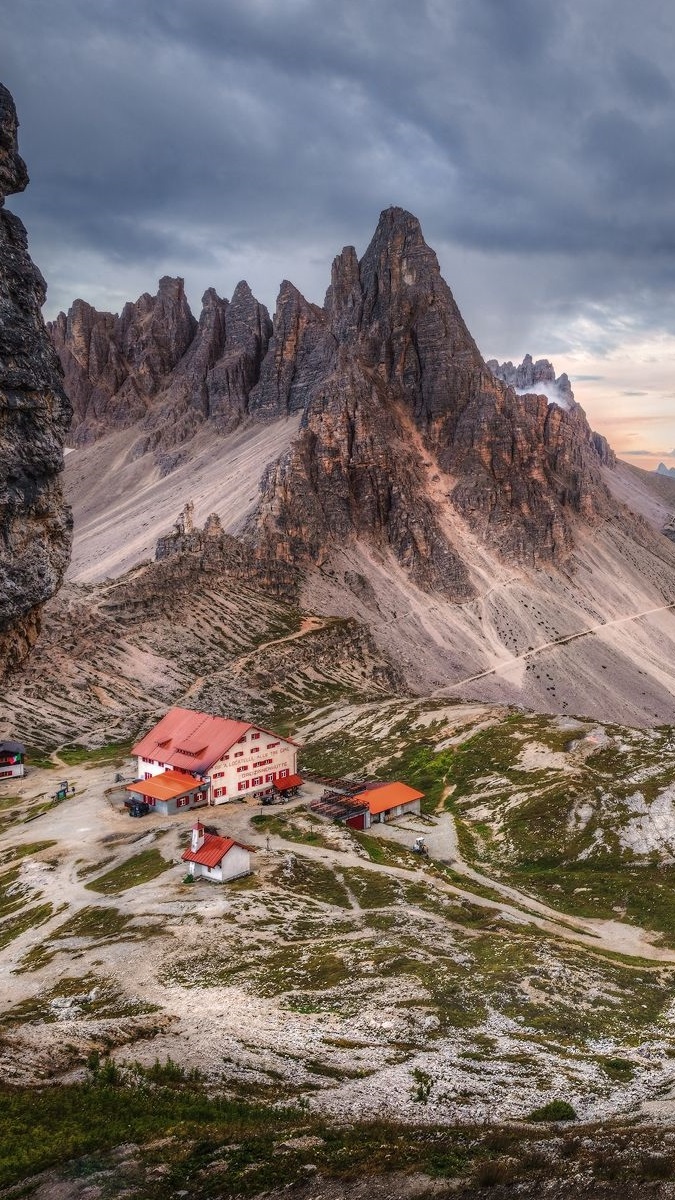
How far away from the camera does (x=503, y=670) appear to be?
624 ft

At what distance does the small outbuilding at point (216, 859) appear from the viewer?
185 feet

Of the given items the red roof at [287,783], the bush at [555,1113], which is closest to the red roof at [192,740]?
the red roof at [287,783]

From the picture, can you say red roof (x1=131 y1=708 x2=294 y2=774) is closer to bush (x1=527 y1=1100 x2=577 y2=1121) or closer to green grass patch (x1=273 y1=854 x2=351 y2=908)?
green grass patch (x1=273 y1=854 x2=351 y2=908)

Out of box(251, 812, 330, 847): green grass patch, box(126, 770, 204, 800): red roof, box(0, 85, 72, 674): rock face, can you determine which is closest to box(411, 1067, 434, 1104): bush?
box(0, 85, 72, 674): rock face

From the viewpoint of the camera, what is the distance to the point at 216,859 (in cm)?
5603

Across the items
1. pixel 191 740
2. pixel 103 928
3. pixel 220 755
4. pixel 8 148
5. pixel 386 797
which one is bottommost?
pixel 386 797

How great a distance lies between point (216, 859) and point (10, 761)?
50.0 m

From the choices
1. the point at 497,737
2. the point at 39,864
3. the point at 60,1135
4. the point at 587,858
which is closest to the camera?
the point at 60,1135

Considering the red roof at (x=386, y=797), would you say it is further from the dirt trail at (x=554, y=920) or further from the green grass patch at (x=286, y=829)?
the green grass patch at (x=286, y=829)

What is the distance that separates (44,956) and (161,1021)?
16526 millimetres

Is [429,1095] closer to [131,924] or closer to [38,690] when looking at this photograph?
[131,924]

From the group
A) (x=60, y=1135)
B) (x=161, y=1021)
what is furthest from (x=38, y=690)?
(x=60, y=1135)

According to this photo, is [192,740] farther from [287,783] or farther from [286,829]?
[286,829]

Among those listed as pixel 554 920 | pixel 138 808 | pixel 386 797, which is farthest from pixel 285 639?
pixel 554 920
